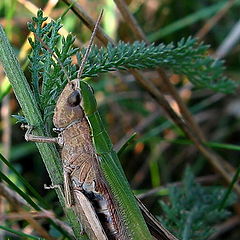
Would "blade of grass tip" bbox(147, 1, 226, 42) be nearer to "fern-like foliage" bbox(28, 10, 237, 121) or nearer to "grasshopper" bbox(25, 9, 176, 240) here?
"fern-like foliage" bbox(28, 10, 237, 121)

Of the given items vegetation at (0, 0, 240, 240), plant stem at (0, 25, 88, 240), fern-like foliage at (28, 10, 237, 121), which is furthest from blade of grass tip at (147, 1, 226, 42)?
plant stem at (0, 25, 88, 240)

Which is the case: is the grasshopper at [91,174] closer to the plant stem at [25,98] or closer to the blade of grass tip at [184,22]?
the plant stem at [25,98]

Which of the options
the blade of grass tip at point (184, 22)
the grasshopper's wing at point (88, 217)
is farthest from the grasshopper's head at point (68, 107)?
the blade of grass tip at point (184, 22)

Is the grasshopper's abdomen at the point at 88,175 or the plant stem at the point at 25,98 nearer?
the plant stem at the point at 25,98

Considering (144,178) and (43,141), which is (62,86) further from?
(144,178)

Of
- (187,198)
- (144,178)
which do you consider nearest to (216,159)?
(187,198)

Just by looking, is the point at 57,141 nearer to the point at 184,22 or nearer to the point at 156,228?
the point at 156,228

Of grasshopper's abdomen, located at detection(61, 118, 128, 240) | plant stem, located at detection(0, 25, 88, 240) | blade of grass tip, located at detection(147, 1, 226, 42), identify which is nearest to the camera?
plant stem, located at detection(0, 25, 88, 240)

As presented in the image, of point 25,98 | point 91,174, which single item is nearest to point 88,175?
point 91,174
